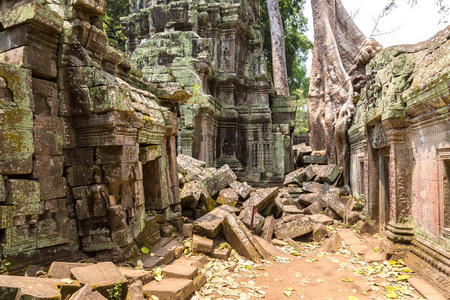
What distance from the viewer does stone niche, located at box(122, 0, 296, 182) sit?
440 inches

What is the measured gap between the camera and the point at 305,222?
6438 mm

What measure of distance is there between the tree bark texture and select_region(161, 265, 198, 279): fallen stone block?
905cm

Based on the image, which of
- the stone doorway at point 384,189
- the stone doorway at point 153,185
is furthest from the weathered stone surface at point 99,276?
the stone doorway at point 384,189

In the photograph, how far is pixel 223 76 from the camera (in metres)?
12.8

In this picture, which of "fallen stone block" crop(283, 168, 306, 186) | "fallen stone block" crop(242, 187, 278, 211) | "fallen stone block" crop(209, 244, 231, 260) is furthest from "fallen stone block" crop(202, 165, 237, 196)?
"fallen stone block" crop(283, 168, 306, 186)

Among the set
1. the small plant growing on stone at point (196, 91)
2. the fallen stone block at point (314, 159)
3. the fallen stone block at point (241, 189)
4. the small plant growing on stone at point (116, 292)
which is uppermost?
the small plant growing on stone at point (196, 91)

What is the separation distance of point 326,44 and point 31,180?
13.7 m

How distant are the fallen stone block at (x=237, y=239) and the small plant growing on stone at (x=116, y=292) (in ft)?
8.58

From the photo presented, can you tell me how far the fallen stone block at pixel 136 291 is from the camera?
300 centimetres

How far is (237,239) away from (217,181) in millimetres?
2510

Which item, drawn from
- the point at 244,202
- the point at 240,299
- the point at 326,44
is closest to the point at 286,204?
the point at 244,202

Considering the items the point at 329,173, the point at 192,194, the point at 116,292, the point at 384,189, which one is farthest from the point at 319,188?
the point at 116,292

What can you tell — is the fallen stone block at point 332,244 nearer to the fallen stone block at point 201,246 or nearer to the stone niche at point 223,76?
the fallen stone block at point 201,246

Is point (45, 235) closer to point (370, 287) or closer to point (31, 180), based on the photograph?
point (31, 180)
